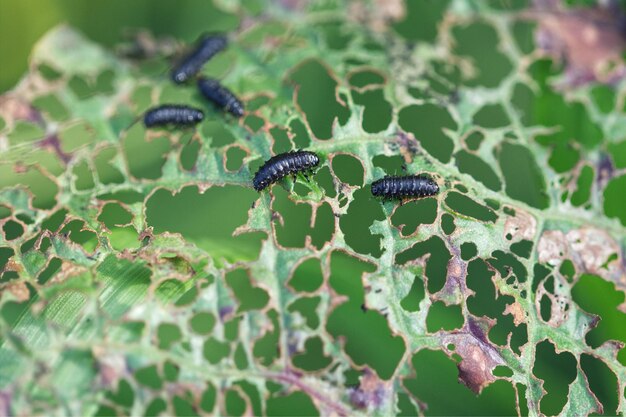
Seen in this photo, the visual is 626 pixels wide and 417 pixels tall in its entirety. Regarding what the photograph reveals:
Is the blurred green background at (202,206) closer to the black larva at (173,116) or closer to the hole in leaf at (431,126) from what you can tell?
the black larva at (173,116)

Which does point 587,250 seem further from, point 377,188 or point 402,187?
point 377,188

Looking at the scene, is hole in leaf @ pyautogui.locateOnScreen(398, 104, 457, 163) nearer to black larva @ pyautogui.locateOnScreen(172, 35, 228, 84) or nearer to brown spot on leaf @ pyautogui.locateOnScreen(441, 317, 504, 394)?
brown spot on leaf @ pyautogui.locateOnScreen(441, 317, 504, 394)

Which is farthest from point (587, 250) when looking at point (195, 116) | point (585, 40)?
point (195, 116)

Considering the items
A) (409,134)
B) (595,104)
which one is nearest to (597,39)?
(595,104)

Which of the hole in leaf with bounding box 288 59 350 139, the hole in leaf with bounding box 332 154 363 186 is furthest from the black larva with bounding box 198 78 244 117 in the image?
the hole in leaf with bounding box 332 154 363 186

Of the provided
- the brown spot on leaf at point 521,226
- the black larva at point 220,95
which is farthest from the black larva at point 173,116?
the brown spot on leaf at point 521,226

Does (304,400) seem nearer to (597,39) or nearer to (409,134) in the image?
(409,134)
